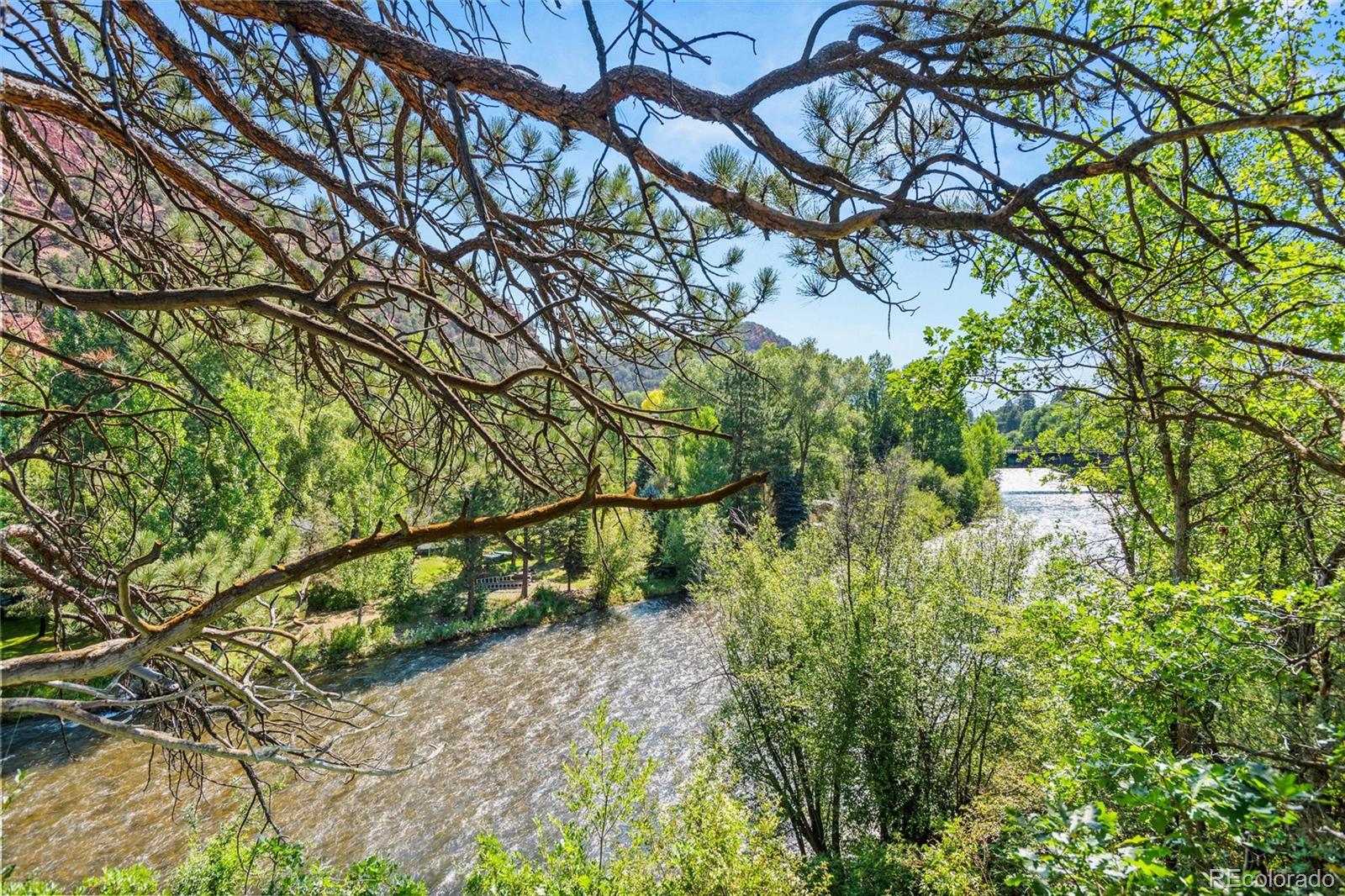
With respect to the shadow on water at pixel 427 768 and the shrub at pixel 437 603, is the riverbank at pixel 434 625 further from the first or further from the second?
the shadow on water at pixel 427 768

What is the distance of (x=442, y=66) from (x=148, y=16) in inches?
51.8

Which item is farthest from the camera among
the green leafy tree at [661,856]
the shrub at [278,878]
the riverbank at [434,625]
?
the riverbank at [434,625]

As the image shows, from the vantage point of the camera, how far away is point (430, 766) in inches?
423

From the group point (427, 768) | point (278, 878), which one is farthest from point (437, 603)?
point (278, 878)


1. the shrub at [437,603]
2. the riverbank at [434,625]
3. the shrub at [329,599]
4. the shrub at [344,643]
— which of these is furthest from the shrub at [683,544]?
the shrub at [329,599]

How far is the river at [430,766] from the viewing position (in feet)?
27.1

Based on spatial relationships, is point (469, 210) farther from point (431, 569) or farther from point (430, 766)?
point (431, 569)

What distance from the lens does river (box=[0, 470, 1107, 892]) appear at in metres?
8.26

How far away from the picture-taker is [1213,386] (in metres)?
5.14

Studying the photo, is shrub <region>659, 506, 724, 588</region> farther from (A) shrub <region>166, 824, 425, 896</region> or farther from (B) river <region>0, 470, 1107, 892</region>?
(A) shrub <region>166, 824, 425, 896</region>

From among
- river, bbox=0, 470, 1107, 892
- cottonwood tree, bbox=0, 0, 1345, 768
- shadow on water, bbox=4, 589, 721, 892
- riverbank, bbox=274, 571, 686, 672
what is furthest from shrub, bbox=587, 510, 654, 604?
cottonwood tree, bbox=0, 0, 1345, 768

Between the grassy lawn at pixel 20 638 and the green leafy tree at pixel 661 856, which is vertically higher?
the green leafy tree at pixel 661 856

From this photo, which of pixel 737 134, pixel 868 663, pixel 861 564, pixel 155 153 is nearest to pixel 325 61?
pixel 155 153

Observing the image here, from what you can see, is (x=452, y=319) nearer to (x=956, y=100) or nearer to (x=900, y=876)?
(x=956, y=100)
